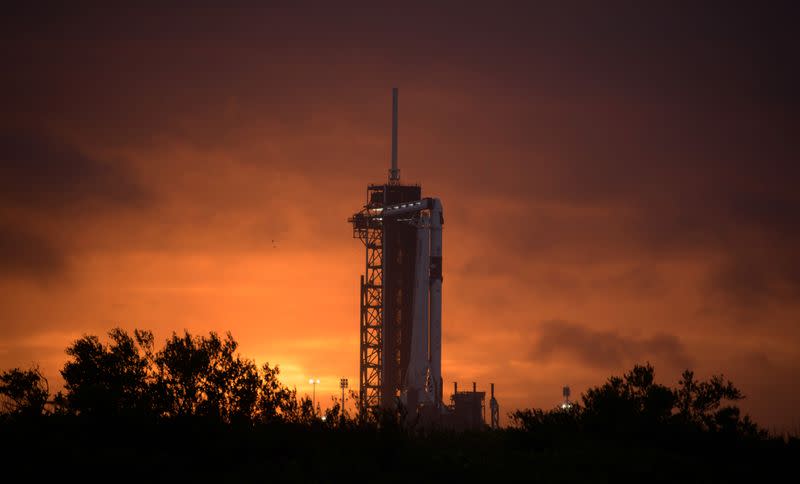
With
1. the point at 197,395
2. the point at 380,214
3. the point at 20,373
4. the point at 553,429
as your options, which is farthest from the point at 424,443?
the point at 380,214

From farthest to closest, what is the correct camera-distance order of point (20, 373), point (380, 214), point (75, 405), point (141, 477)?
point (380, 214), point (20, 373), point (75, 405), point (141, 477)

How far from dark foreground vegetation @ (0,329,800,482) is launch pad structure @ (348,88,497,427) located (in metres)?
57.7

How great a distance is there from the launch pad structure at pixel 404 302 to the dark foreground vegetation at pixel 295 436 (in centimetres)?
5766

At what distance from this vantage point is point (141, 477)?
28719 millimetres

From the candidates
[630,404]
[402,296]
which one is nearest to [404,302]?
[402,296]

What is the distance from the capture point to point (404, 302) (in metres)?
112

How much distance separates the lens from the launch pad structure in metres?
104

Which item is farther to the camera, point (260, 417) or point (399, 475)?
point (260, 417)

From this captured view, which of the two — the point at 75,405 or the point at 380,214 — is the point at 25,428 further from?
the point at 380,214

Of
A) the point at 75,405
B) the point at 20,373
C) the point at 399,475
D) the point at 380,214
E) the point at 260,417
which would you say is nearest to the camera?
the point at 399,475

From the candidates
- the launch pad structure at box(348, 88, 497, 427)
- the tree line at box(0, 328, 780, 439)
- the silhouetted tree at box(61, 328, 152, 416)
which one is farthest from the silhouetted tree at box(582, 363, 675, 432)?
the launch pad structure at box(348, 88, 497, 427)

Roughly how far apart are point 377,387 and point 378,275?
1256 cm

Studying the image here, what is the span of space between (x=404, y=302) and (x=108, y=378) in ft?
233

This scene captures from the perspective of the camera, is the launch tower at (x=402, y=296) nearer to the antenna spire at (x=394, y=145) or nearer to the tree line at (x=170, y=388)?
the antenna spire at (x=394, y=145)
